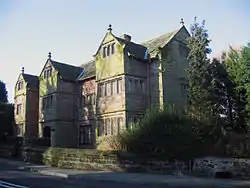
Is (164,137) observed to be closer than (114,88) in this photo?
Yes

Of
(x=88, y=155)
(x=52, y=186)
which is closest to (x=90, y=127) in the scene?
(x=88, y=155)

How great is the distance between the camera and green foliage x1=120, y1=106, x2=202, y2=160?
67.9ft

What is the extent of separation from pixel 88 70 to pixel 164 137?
17.8 m

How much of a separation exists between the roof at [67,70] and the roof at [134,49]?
27.6ft

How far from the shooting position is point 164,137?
69.5 feet

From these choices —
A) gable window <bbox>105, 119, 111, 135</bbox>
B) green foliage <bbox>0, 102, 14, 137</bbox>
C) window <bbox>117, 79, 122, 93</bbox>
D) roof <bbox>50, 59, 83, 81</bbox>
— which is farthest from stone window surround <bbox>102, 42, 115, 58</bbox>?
green foliage <bbox>0, 102, 14, 137</bbox>

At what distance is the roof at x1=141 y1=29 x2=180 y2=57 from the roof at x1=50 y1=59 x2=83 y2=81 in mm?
8685

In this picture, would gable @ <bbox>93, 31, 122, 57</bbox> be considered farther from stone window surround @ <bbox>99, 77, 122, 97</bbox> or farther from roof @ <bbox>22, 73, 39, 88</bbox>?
roof @ <bbox>22, 73, 39, 88</bbox>

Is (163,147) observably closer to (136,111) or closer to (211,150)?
(211,150)

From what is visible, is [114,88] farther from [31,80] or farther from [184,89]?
[31,80]

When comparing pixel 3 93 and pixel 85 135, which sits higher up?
pixel 3 93

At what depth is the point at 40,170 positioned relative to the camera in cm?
2217

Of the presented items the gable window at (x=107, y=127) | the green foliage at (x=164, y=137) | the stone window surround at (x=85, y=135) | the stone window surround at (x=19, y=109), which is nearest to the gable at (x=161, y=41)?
the gable window at (x=107, y=127)

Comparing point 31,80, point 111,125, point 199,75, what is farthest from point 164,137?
point 31,80
